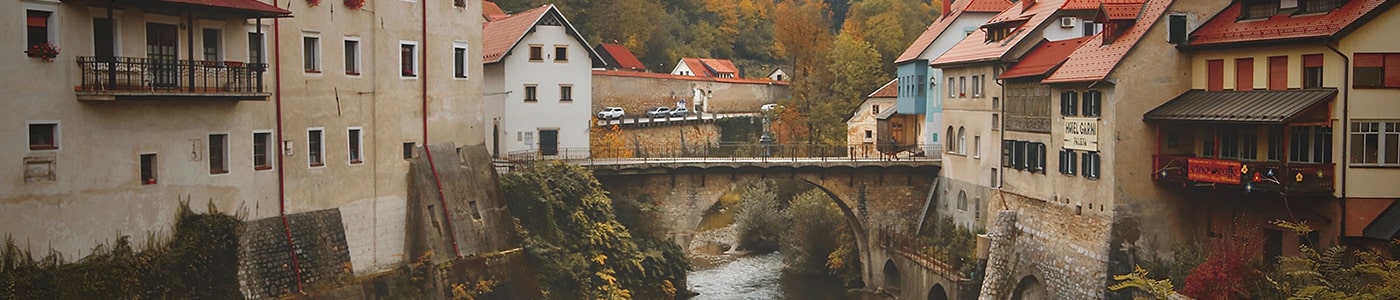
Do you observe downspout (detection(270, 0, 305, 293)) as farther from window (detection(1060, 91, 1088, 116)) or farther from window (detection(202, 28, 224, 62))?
window (detection(1060, 91, 1088, 116))

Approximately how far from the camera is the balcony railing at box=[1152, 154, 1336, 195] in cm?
2908

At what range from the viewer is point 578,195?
39812mm

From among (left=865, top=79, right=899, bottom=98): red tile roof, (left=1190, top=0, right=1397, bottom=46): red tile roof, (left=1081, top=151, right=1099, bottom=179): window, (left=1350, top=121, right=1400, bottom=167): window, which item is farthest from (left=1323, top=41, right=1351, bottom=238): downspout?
(left=865, top=79, right=899, bottom=98): red tile roof

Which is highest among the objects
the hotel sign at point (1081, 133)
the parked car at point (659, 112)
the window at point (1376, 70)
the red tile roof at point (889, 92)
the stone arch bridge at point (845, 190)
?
the red tile roof at point (889, 92)

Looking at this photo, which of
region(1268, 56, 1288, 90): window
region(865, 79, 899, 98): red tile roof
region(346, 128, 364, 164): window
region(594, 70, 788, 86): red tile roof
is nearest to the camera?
region(1268, 56, 1288, 90): window

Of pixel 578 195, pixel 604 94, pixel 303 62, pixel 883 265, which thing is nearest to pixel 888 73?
pixel 604 94

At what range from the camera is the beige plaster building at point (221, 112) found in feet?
80.7

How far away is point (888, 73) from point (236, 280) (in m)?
52.0

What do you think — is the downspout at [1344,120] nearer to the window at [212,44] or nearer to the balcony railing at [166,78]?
the balcony railing at [166,78]

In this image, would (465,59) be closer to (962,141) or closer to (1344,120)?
(962,141)

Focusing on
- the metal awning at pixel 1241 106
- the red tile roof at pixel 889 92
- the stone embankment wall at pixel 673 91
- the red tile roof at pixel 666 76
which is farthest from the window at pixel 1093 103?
the red tile roof at pixel 666 76

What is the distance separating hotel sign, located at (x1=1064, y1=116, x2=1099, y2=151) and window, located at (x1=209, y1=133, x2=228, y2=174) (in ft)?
68.3

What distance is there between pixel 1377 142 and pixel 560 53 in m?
27.4

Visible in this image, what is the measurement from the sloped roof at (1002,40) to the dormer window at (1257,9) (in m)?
10.4
